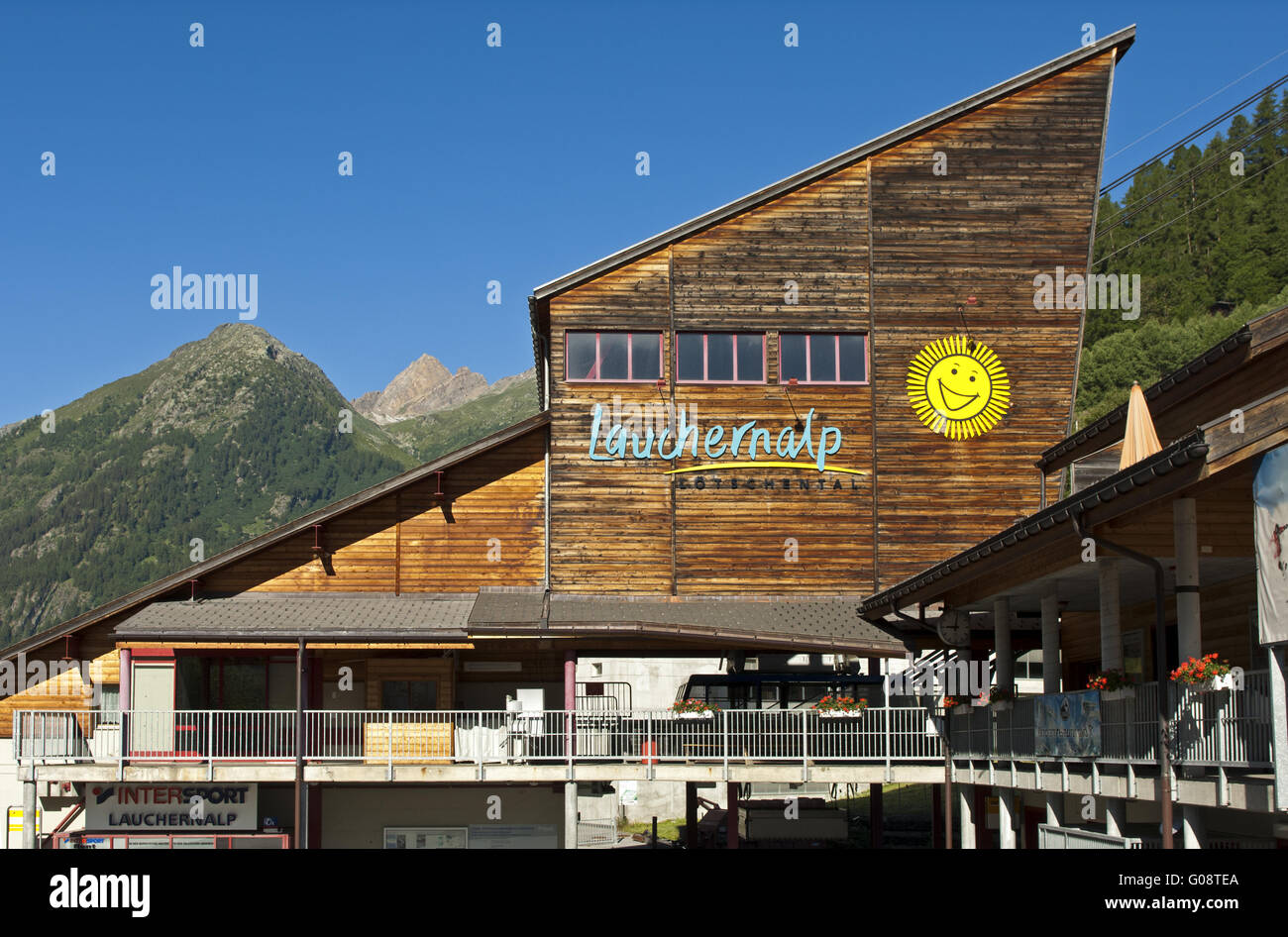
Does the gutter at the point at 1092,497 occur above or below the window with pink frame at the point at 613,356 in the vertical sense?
below

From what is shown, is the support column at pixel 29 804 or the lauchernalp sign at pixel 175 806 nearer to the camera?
the support column at pixel 29 804

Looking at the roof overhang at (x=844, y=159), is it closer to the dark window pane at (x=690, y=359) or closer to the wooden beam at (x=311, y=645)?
the dark window pane at (x=690, y=359)

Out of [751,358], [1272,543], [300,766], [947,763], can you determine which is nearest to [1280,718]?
[1272,543]

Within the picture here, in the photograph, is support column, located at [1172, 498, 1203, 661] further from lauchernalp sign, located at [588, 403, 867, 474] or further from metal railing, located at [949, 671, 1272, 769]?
lauchernalp sign, located at [588, 403, 867, 474]

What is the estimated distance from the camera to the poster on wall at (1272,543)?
39.1ft

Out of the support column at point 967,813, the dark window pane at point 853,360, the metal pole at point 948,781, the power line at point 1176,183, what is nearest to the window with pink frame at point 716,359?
the dark window pane at point 853,360

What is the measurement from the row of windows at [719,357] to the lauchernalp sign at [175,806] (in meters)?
11.3

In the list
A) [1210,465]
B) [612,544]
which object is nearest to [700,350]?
[612,544]

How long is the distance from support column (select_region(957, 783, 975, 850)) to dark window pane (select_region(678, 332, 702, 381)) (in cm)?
1062

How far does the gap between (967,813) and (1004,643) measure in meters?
4.20

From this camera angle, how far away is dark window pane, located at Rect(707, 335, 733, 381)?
31234 millimetres

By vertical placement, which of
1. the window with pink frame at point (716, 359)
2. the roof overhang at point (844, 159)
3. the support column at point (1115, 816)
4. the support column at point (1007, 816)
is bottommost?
the support column at point (1007, 816)

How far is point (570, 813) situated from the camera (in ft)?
88.5
